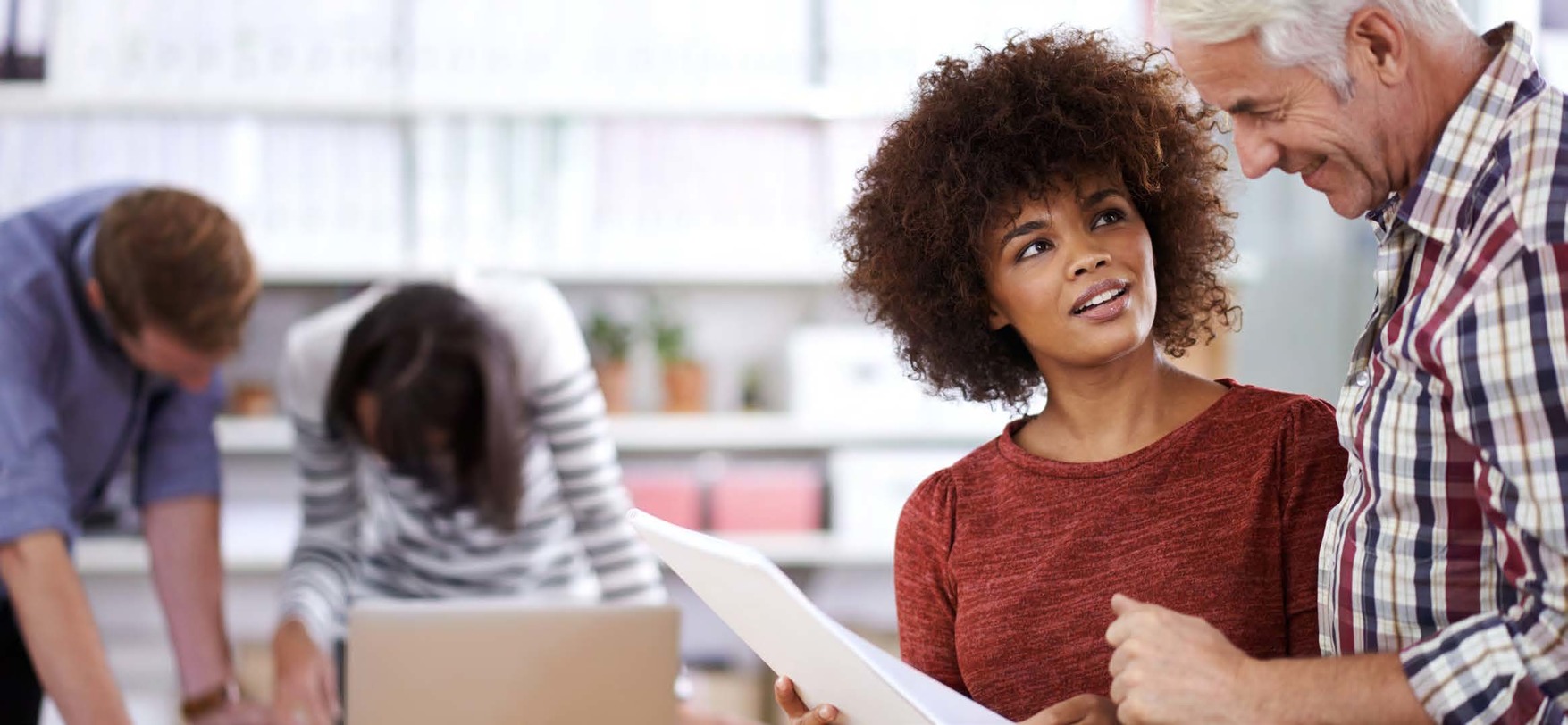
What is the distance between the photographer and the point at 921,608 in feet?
4.68

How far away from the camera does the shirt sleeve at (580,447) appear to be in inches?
94.1

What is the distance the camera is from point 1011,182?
A: 54.1 inches

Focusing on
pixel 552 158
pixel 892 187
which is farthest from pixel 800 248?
pixel 892 187

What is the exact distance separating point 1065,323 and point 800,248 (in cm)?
219

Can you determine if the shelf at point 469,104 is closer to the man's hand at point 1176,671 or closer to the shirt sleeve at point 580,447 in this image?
the shirt sleeve at point 580,447

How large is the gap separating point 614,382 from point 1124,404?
2244 mm

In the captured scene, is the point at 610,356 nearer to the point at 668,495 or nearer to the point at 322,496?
the point at 668,495

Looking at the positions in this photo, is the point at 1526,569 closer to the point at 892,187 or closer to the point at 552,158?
the point at 892,187

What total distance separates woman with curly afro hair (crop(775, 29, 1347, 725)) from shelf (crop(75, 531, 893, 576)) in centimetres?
190

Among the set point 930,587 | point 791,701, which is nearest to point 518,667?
Result: point 791,701

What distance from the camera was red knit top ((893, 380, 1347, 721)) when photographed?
127 centimetres

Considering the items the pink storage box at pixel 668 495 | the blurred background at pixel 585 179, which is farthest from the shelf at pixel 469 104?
the pink storage box at pixel 668 495

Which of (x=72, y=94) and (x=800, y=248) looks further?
(x=800, y=248)

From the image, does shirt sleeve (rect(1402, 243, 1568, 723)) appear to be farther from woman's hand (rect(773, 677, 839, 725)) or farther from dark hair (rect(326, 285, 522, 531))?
dark hair (rect(326, 285, 522, 531))
